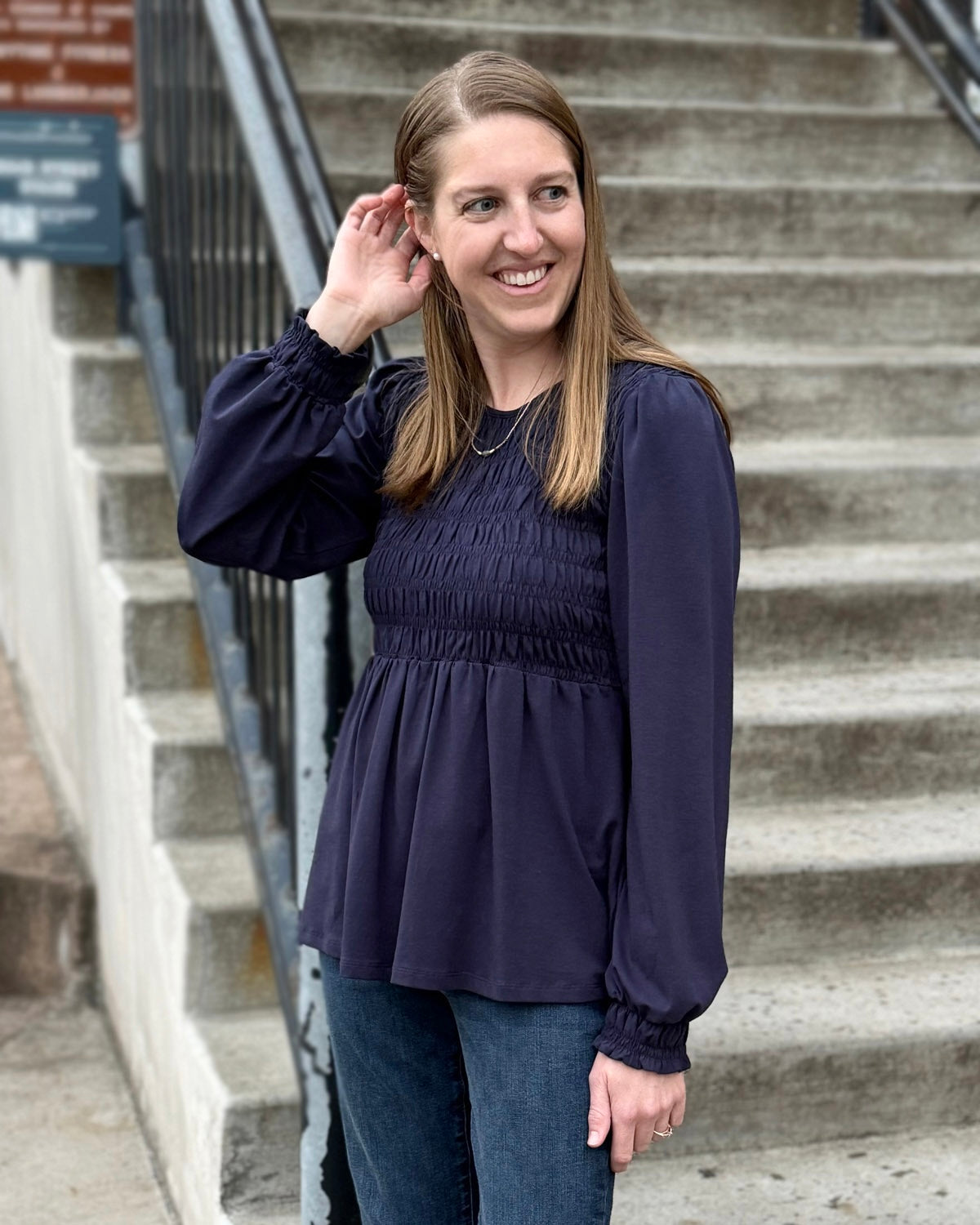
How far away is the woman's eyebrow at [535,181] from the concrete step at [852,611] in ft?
5.74

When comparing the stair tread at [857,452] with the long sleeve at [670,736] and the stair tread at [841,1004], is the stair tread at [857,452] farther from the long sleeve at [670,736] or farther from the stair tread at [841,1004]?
the long sleeve at [670,736]

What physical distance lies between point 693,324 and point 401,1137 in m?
2.73

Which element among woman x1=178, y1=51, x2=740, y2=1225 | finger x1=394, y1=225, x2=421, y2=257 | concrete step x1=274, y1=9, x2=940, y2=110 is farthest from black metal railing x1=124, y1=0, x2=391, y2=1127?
concrete step x1=274, y1=9, x2=940, y2=110

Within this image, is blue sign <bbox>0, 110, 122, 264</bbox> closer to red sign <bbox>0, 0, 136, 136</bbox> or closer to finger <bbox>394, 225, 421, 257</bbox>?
finger <bbox>394, 225, 421, 257</bbox>

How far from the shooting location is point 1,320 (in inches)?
200

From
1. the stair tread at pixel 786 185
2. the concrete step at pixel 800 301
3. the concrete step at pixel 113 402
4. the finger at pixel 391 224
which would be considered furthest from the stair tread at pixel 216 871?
the stair tread at pixel 786 185

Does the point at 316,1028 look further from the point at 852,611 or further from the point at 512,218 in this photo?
the point at 852,611

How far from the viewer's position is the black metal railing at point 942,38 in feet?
15.8

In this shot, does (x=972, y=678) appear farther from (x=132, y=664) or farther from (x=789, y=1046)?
(x=132, y=664)

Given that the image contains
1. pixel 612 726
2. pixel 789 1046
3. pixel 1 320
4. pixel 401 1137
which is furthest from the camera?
pixel 1 320

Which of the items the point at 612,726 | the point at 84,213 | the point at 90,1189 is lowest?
the point at 90,1189

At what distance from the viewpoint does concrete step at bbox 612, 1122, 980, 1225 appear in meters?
2.55

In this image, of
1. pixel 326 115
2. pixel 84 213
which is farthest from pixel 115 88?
pixel 84 213

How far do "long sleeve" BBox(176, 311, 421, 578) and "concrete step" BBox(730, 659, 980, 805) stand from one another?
1.37 meters
